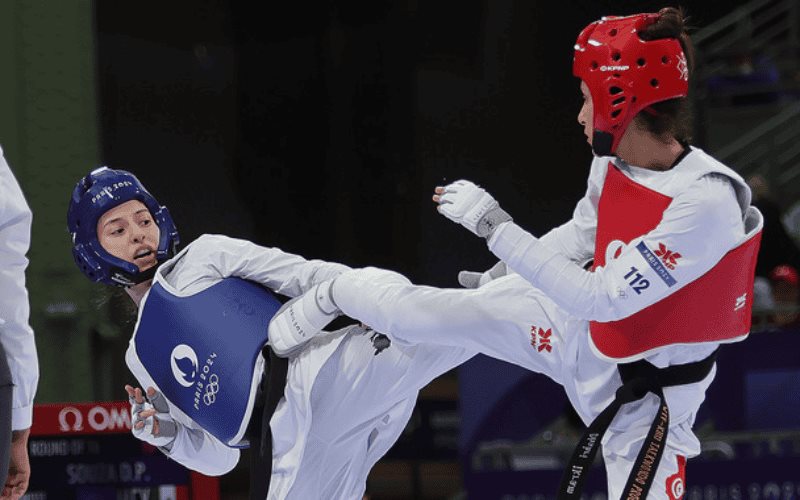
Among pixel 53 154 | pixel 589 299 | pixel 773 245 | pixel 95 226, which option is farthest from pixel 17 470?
pixel 773 245

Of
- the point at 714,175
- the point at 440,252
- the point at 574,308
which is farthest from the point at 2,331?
the point at 440,252

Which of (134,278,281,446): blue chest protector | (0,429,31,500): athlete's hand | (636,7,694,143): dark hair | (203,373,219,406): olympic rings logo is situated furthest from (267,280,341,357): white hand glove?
(636,7,694,143): dark hair

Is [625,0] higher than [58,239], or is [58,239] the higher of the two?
[625,0]

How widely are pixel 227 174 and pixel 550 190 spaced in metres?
2.84

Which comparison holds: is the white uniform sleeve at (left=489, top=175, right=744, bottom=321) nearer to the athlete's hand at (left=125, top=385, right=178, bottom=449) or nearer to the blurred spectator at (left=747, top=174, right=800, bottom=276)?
the athlete's hand at (left=125, top=385, right=178, bottom=449)

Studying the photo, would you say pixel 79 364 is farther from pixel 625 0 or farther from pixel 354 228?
pixel 625 0

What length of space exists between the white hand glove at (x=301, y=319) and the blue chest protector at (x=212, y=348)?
107 millimetres

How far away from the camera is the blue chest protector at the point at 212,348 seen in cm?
463

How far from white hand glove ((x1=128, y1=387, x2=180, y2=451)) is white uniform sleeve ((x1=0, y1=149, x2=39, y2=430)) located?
561 millimetres

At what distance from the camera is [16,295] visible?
406 centimetres

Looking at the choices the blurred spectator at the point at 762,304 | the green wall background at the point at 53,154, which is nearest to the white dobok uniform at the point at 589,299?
the blurred spectator at the point at 762,304

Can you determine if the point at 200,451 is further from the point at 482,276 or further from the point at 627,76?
the point at 627,76

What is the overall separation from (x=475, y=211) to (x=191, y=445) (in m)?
1.55

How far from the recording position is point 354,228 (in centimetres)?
1195
